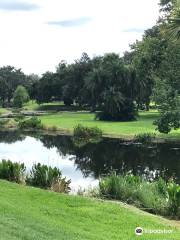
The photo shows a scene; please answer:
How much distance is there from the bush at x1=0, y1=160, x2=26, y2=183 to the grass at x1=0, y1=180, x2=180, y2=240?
10.9 feet

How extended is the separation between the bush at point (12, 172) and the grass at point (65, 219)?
3331mm

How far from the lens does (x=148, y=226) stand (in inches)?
474

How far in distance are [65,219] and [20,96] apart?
9748 cm

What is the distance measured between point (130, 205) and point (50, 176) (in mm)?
4207

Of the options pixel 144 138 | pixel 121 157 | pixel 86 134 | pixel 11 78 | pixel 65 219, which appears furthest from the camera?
pixel 11 78

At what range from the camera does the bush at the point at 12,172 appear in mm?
19578

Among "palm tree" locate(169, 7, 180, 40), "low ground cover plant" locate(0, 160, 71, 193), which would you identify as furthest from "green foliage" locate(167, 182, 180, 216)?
"palm tree" locate(169, 7, 180, 40)

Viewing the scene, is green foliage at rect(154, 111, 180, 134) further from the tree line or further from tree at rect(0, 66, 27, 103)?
tree at rect(0, 66, 27, 103)

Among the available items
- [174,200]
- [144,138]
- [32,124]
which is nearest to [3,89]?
[32,124]

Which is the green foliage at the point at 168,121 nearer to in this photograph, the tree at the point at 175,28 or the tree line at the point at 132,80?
the tree line at the point at 132,80

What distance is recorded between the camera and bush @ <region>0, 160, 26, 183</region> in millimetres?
19578

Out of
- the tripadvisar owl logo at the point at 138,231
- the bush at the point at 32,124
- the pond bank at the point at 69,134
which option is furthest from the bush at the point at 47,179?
the bush at the point at 32,124

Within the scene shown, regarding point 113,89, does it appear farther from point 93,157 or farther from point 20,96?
point 20,96

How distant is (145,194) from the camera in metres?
15.8
